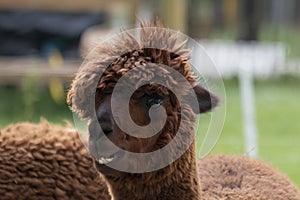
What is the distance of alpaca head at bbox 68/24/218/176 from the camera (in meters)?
3.95

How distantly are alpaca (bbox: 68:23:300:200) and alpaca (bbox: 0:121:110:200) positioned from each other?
1004 millimetres

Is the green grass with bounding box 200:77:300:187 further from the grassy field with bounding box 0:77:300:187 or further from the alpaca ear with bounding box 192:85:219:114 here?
the alpaca ear with bounding box 192:85:219:114

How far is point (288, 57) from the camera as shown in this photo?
2355 cm

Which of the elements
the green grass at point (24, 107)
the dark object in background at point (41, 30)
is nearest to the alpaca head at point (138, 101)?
the green grass at point (24, 107)

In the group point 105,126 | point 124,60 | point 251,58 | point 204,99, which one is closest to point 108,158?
point 105,126

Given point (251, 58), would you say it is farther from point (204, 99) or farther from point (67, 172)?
point (204, 99)

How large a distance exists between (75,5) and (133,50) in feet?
41.5

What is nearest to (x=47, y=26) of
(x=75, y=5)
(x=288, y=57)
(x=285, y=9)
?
(x=75, y=5)

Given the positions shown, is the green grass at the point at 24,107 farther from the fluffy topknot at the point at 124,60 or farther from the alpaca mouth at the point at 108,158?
the alpaca mouth at the point at 108,158

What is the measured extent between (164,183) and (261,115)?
11.4m

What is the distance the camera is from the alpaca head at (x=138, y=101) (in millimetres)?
3951

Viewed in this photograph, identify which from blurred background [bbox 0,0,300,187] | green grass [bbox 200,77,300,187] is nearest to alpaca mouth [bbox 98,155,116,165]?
green grass [bbox 200,77,300,187]

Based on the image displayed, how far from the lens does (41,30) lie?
17.1 m

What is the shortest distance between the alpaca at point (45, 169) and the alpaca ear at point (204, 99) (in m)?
1.11
